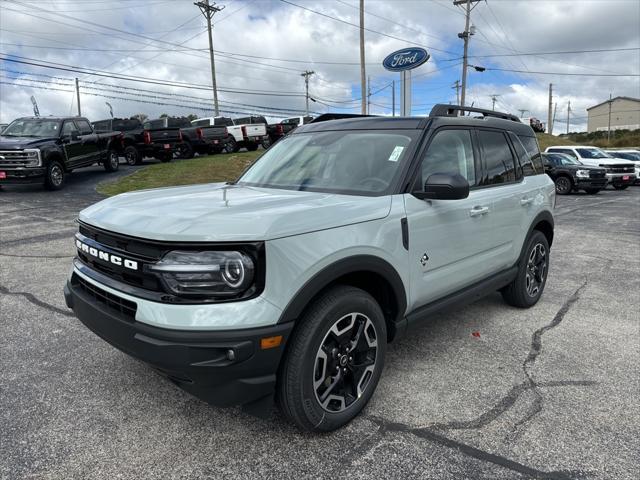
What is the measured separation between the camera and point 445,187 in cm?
294

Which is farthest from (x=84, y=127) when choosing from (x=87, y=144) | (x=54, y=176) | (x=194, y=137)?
(x=194, y=137)

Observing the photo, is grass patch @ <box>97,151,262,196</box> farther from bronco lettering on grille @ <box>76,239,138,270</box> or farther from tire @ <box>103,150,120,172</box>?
bronco lettering on grille @ <box>76,239,138,270</box>

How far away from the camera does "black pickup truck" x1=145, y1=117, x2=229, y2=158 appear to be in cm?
2181

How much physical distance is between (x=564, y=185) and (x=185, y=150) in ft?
52.8

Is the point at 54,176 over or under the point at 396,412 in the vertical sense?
over

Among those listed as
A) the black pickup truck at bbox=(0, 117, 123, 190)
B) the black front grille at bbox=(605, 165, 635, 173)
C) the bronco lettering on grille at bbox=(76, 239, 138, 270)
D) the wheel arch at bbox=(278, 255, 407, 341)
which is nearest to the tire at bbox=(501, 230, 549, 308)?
the wheel arch at bbox=(278, 255, 407, 341)

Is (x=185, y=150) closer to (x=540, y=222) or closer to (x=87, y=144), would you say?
(x=87, y=144)

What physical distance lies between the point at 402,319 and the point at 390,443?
779 mm

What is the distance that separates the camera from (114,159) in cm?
1798

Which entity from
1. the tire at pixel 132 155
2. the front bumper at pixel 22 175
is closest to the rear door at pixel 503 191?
the front bumper at pixel 22 175

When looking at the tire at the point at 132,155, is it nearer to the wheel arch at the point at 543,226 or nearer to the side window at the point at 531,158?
the side window at the point at 531,158

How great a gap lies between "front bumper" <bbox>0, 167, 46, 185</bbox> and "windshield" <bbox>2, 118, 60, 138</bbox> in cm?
116

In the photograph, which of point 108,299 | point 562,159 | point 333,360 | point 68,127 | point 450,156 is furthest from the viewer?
point 562,159

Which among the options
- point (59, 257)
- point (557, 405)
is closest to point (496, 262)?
point (557, 405)
